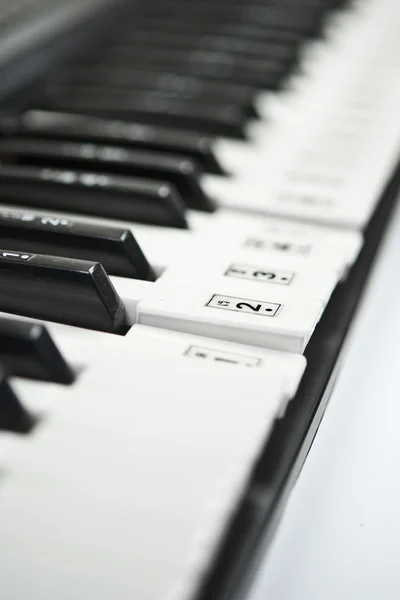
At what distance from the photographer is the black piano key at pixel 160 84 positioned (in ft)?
3.92

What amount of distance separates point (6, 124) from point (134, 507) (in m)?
0.79

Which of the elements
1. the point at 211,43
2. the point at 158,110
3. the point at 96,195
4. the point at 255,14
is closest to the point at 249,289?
the point at 96,195

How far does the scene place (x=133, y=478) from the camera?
44 centimetres

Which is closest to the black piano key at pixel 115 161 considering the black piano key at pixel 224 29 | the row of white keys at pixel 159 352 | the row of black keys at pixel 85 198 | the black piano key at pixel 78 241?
the row of black keys at pixel 85 198

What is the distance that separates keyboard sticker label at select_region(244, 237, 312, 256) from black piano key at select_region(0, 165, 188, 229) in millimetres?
93

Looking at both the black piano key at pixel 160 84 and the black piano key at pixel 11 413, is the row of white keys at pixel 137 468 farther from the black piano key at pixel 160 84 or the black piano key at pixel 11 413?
the black piano key at pixel 160 84

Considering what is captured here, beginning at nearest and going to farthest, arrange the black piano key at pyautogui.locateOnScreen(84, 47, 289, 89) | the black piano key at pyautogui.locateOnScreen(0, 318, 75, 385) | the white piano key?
the white piano key < the black piano key at pyautogui.locateOnScreen(0, 318, 75, 385) < the black piano key at pyautogui.locateOnScreen(84, 47, 289, 89)

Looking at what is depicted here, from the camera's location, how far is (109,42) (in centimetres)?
144

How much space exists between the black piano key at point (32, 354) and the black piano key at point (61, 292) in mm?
84

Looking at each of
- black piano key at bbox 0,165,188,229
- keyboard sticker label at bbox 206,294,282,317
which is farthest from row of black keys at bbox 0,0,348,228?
keyboard sticker label at bbox 206,294,282,317

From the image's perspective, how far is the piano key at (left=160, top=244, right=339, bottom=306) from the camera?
65 centimetres

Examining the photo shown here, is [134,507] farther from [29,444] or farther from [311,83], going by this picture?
[311,83]

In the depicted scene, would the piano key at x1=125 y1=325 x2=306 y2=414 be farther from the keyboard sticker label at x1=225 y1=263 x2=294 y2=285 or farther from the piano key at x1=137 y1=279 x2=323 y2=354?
the keyboard sticker label at x1=225 y1=263 x2=294 y2=285

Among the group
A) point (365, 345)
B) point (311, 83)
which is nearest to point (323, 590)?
point (365, 345)
